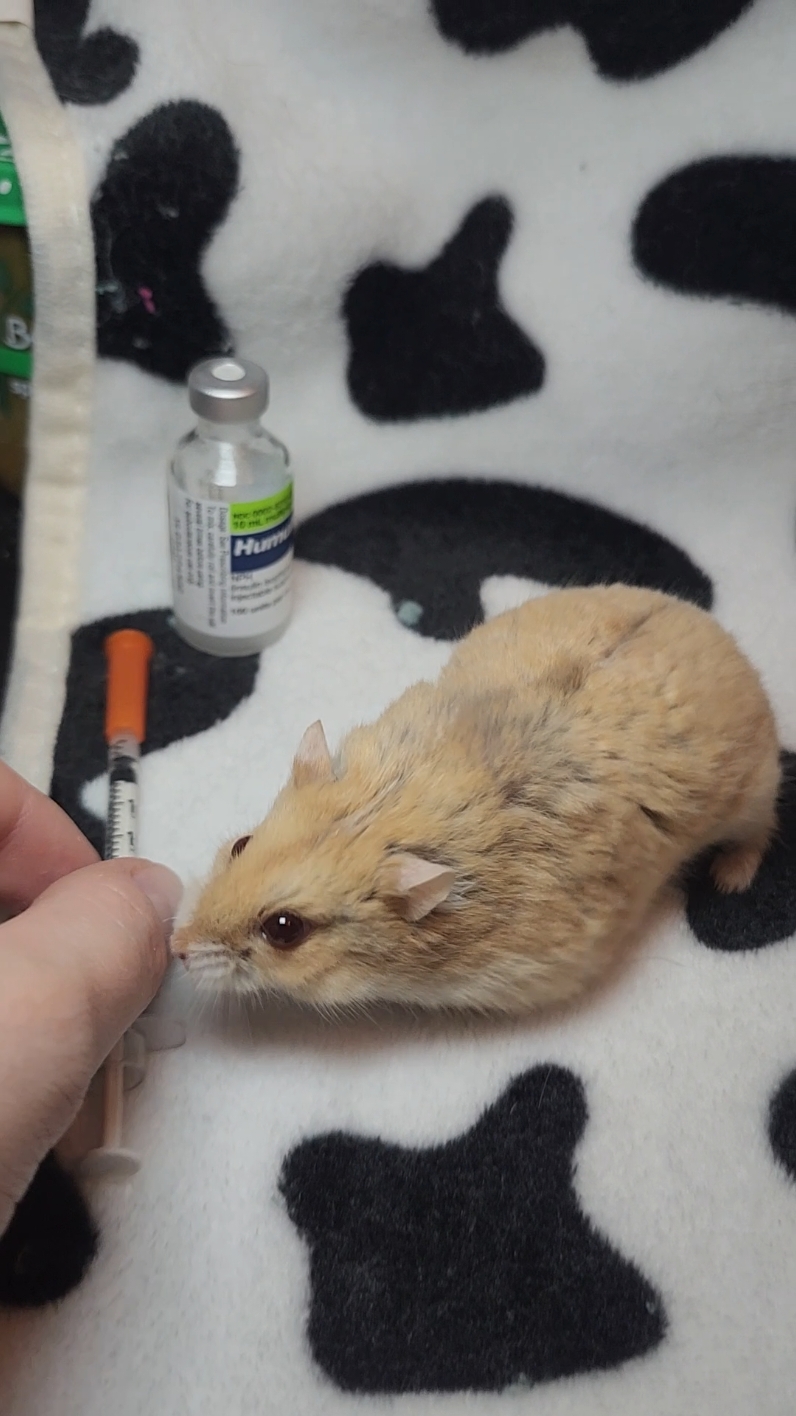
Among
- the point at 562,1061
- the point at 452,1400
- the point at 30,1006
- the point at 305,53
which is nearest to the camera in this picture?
the point at 30,1006

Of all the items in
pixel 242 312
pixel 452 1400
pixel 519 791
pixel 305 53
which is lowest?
pixel 452 1400

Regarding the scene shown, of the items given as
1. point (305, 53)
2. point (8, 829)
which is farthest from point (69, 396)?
point (8, 829)

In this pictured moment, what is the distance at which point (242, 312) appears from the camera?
1339 mm

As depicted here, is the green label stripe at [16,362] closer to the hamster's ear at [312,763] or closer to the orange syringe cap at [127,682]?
the orange syringe cap at [127,682]

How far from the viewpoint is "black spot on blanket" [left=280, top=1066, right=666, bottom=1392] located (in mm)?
869

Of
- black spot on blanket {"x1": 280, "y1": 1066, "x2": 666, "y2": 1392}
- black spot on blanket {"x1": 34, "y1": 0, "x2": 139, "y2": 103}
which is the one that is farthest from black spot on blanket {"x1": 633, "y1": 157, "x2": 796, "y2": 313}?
black spot on blanket {"x1": 280, "y1": 1066, "x2": 666, "y2": 1392}

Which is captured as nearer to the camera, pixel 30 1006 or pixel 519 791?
pixel 30 1006

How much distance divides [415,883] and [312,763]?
16 centimetres

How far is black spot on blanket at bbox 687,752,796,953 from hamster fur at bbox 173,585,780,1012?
11 centimetres

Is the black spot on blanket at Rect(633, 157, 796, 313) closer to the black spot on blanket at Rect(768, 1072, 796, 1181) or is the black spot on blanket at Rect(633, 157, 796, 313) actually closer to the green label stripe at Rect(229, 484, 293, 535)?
the green label stripe at Rect(229, 484, 293, 535)

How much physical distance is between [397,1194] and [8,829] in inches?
16.6

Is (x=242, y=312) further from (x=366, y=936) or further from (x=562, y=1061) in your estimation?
(x=562, y=1061)

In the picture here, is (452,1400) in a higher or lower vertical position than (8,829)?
lower

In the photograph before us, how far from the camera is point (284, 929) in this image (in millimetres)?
898
